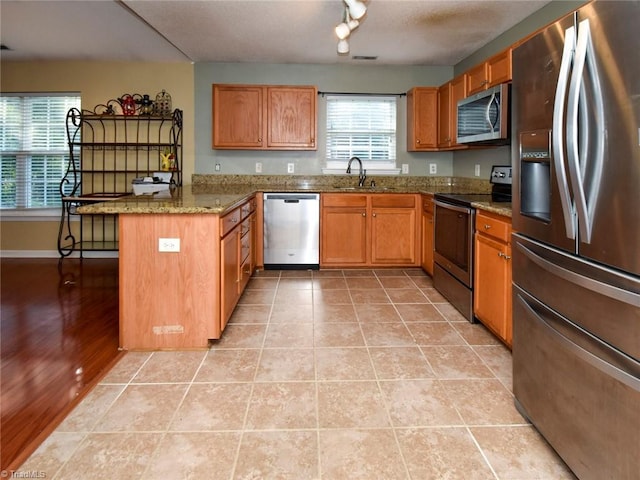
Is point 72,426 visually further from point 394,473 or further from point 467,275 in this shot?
point 467,275

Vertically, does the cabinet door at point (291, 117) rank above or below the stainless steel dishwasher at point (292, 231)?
above

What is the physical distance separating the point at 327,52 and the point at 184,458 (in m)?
4.14

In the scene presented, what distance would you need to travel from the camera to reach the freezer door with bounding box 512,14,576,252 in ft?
4.85

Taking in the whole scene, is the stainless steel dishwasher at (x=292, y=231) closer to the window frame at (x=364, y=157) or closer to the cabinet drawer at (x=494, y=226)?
the window frame at (x=364, y=157)

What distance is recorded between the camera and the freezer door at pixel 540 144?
148cm

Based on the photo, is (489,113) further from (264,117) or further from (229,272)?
(264,117)

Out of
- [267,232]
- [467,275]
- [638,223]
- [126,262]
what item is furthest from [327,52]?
[638,223]

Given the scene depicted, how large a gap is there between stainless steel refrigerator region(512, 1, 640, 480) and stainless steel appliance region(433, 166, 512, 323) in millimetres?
1388

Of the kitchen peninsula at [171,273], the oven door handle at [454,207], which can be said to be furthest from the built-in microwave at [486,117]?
the kitchen peninsula at [171,273]

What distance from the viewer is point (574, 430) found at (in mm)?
1445

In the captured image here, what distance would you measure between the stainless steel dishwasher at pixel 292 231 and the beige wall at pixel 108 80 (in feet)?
4.24

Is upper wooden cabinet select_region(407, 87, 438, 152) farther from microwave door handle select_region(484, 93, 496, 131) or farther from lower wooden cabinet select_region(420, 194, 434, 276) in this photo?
microwave door handle select_region(484, 93, 496, 131)

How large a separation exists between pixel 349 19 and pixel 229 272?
6.58 ft

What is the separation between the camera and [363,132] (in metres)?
5.36
